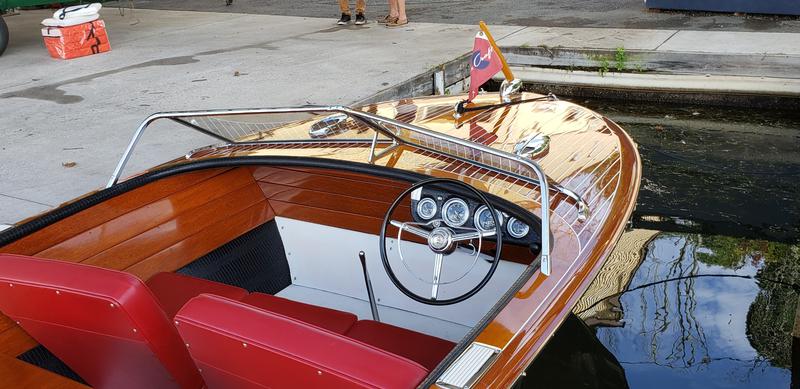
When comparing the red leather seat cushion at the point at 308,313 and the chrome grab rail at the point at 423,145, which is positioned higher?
the chrome grab rail at the point at 423,145

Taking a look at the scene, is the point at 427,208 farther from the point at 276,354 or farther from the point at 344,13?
the point at 344,13

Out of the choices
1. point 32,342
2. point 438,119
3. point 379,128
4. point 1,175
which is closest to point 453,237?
point 379,128

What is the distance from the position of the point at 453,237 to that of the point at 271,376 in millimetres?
873

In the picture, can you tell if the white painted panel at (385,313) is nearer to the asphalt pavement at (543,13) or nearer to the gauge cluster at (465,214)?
the gauge cluster at (465,214)

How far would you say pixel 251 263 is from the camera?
323cm

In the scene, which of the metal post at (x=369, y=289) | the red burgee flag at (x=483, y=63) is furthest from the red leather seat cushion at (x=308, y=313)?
the red burgee flag at (x=483, y=63)

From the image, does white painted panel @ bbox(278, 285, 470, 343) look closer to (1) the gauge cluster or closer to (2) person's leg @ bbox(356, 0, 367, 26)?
(1) the gauge cluster

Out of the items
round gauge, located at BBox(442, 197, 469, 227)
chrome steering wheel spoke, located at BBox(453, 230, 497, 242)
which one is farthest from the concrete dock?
chrome steering wheel spoke, located at BBox(453, 230, 497, 242)

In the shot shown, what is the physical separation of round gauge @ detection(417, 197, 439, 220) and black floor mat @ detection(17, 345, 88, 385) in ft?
4.19

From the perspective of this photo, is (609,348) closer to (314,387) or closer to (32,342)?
(314,387)

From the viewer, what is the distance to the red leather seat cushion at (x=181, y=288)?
272 centimetres

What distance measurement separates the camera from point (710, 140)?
5590 mm

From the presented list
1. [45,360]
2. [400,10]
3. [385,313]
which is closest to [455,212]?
[385,313]

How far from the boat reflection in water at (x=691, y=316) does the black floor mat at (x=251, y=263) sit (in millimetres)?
1411
